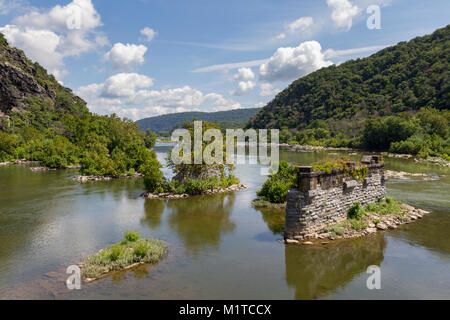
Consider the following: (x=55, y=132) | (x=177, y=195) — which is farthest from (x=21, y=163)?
(x=177, y=195)

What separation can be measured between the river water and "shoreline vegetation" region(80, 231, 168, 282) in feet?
1.50

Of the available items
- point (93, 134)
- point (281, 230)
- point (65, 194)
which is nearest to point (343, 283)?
point (281, 230)

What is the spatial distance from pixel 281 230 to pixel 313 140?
83430mm

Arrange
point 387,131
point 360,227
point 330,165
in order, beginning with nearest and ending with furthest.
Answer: point 330,165 < point 360,227 < point 387,131

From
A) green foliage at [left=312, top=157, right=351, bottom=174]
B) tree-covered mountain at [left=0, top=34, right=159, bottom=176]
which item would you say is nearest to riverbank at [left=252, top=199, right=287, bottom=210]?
green foliage at [left=312, top=157, right=351, bottom=174]

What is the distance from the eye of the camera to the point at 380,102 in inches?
3866

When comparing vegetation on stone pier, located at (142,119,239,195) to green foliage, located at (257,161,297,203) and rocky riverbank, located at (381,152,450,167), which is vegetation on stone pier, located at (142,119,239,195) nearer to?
green foliage, located at (257,161,297,203)

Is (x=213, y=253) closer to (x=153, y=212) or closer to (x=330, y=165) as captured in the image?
(x=330, y=165)

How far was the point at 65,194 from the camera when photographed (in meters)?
29.4

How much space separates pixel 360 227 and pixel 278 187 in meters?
8.34

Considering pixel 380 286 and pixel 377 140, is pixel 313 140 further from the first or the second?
pixel 380 286

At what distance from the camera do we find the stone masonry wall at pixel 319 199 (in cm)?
1503
